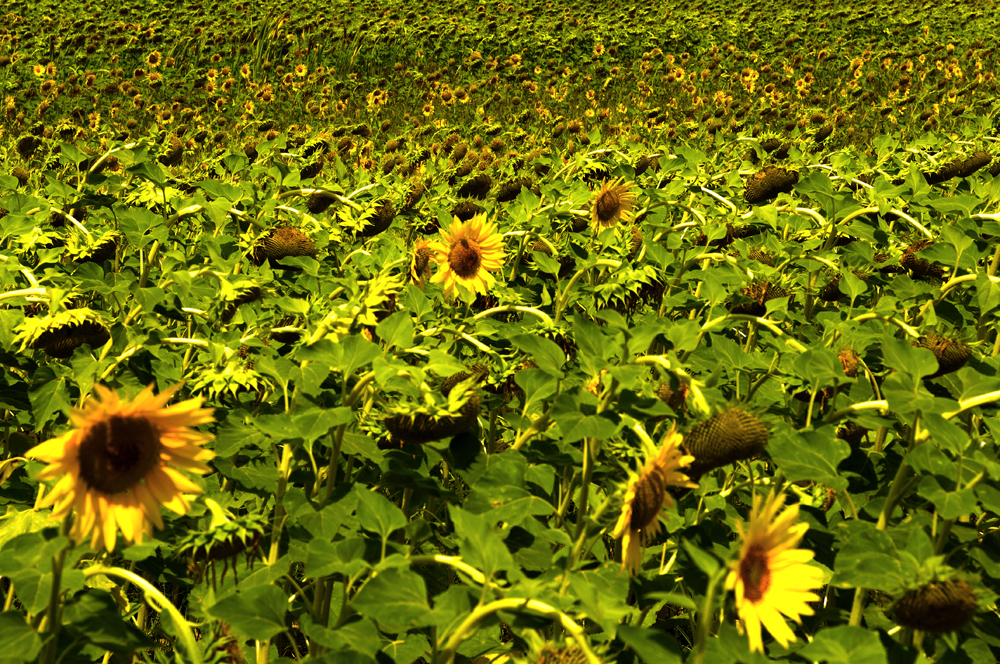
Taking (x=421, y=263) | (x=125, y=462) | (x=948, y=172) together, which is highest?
(x=125, y=462)

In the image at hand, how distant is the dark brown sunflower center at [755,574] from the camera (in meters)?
1.26

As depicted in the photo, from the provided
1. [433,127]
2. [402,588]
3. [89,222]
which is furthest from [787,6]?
[402,588]

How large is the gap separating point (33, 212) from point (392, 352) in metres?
1.74

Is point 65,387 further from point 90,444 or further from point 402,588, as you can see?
point 402,588

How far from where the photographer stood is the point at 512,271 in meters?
2.99

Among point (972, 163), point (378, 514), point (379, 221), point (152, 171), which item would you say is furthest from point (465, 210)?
point (972, 163)

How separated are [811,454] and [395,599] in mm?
828

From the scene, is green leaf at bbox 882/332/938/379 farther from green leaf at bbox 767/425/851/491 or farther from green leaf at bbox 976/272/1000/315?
green leaf at bbox 976/272/1000/315

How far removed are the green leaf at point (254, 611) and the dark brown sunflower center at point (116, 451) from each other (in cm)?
26

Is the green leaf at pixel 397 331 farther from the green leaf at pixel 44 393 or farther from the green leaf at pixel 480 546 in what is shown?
the green leaf at pixel 44 393

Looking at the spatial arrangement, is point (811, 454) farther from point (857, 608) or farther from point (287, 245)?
point (287, 245)

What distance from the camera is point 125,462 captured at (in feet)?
3.97

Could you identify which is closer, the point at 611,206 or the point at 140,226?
the point at 140,226

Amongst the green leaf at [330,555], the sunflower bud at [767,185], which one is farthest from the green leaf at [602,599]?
the sunflower bud at [767,185]
